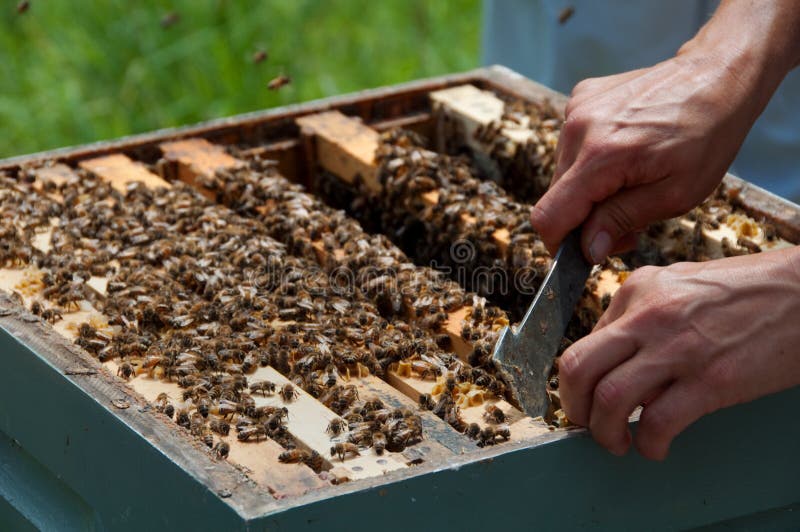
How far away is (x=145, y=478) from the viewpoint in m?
2.55

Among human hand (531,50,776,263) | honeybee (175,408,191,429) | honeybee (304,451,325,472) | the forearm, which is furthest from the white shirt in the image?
honeybee (175,408,191,429)

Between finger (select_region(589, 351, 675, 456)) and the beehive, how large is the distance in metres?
0.10

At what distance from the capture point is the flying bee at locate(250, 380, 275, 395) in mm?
2770

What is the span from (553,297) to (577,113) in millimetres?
564

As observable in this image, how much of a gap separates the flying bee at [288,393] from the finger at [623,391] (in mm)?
721

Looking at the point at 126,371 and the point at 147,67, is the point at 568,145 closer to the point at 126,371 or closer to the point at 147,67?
the point at 126,371

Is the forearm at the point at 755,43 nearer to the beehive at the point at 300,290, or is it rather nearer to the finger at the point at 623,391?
the beehive at the point at 300,290

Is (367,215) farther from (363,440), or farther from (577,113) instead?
(363,440)

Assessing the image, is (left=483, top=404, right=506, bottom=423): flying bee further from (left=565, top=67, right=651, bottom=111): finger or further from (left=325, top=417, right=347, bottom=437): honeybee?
(left=565, top=67, right=651, bottom=111): finger

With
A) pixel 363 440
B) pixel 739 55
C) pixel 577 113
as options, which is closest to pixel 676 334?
pixel 363 440

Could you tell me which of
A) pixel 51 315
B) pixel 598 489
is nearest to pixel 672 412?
pixel 598 489

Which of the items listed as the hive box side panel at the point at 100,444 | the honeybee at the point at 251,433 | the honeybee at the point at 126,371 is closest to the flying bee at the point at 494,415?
the honeybee at the point at 251,433

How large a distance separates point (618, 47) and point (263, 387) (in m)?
3.49

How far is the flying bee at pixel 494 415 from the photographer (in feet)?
8.86
